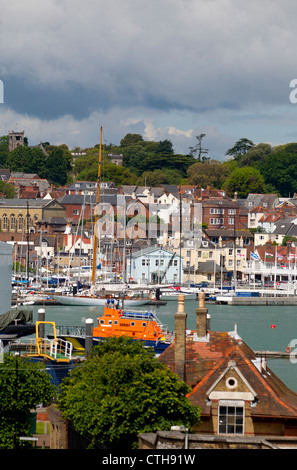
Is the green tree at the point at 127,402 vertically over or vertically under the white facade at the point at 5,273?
under

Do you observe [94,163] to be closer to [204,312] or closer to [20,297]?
[20,297]

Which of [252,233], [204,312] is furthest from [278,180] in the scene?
[204,312]

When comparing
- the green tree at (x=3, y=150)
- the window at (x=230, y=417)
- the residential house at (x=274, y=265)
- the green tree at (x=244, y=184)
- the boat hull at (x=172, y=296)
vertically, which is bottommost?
the boat hull at (x=172, y=296)

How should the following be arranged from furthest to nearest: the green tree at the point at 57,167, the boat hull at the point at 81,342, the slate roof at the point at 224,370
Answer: the green tree at the point at 57,167
the boat hull at the point at 81,342
the slate roof at the point at 224,370

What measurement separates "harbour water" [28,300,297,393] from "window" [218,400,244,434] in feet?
41.2

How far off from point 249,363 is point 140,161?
9336 cm

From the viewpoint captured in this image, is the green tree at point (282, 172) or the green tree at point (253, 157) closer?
the green tree at point (282, 172)

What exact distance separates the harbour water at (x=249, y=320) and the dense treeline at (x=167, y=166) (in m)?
41.1

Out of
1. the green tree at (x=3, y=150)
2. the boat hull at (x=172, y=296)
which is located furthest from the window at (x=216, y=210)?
the green tree at (x=3, y=150)

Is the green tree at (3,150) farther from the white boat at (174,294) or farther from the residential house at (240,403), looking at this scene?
the residential house at (240,403)

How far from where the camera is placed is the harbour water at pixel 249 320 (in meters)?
31.4

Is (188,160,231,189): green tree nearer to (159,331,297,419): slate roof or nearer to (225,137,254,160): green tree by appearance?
(225,137,254,160): green tree

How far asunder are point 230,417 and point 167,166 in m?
87.7

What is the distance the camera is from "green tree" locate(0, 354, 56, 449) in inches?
465
